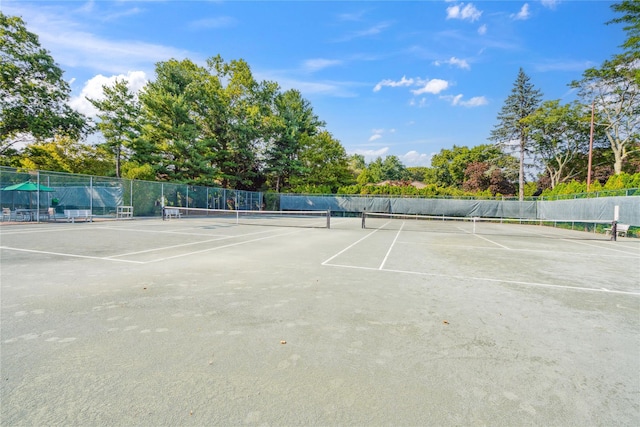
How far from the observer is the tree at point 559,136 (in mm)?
36875

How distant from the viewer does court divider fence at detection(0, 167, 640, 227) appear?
18516mm

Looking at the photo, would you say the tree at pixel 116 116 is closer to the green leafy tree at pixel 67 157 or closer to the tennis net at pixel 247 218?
the green leafy tree at pixel 67 157

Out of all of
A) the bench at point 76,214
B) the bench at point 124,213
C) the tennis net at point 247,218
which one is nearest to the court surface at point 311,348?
A: the tennis net at point 247,218

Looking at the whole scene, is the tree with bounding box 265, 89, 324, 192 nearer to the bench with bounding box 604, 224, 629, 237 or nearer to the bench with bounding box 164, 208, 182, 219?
the bench with bounding box 164, 208, 182, 219

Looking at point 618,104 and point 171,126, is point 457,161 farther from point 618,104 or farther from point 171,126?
point 171,126

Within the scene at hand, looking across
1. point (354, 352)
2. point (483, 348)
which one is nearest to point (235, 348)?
point (354, 352)

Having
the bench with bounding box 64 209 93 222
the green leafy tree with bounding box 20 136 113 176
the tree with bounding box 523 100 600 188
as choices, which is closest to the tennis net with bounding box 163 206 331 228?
the bench with bounding box 64 209 93 222

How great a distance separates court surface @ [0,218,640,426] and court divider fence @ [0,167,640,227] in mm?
16646

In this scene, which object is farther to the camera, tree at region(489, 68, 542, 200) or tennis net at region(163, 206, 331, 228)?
tree at region(489, 68, 542, 200)

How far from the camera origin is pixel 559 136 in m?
39.9

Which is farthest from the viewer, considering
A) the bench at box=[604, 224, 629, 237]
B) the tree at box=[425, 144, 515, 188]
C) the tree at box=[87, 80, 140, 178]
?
the tree at box=[425, 144, 515, 188]

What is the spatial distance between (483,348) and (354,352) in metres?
1.33

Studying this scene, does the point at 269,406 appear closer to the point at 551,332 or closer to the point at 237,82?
the point at 551,332

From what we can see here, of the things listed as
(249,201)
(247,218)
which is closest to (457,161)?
(249,201)
